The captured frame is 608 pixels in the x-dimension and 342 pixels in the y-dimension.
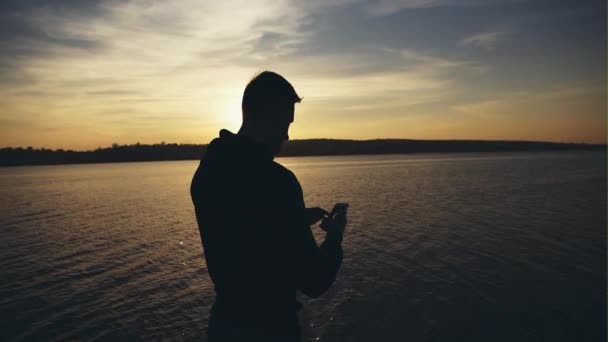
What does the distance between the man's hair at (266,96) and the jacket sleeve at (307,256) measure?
503mm

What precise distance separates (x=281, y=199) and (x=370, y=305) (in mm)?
9086

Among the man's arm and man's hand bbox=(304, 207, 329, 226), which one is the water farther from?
the man's arm

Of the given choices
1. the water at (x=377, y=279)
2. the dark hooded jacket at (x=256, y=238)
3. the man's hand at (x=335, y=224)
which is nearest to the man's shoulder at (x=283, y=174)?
the dark hooded jacket at (x=256, y=238)

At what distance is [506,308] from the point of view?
9984mm

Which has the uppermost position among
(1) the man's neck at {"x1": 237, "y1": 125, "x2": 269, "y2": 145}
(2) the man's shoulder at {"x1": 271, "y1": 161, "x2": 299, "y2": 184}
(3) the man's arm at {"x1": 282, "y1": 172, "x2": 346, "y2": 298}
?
(1) the man's neck at {"x1": 237, "y1": 125, "x2": 269, "y2": 145}

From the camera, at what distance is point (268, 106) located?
245cm

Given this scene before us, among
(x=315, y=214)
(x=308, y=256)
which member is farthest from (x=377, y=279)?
(x=308, y=256)

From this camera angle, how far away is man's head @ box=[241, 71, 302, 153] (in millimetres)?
2445

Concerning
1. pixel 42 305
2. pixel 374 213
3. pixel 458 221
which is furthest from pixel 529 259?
pixel 42 305

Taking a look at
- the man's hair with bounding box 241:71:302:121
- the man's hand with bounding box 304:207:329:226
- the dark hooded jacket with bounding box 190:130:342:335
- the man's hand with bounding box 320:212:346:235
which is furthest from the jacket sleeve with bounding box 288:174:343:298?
the man's hair with bounding box 241:71:302:121

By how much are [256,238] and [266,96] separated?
923 millimetres

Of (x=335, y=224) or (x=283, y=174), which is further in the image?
(x=335, y=224)

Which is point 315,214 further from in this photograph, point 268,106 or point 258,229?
point 268,106

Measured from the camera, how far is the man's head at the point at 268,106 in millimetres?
2445
